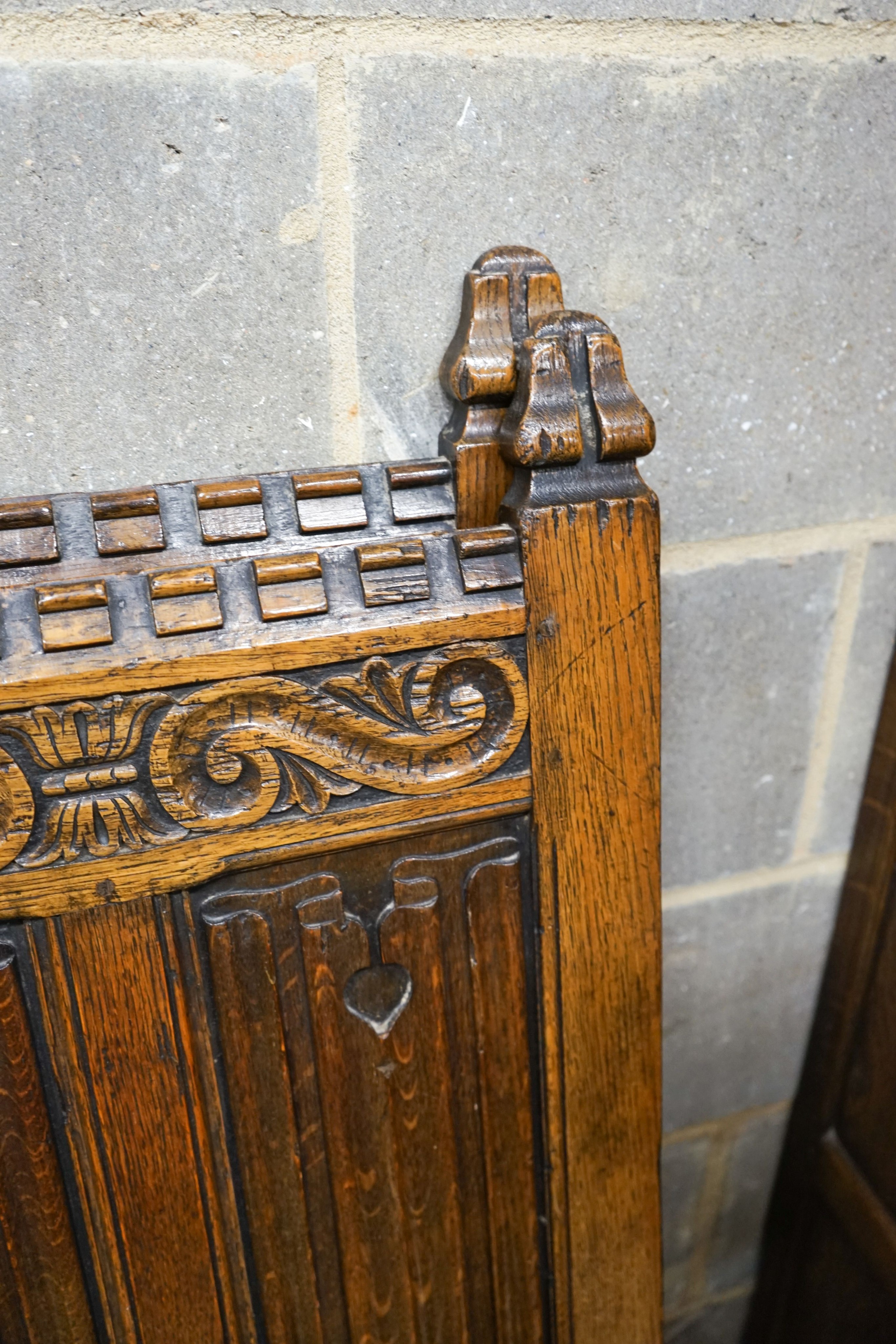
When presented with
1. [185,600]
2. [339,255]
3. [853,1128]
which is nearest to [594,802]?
[185,600]

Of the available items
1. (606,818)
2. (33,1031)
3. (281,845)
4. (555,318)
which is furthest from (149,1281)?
(555,318)

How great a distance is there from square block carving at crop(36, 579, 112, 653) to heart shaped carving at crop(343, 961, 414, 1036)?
25cm

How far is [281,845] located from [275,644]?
117 millimetres

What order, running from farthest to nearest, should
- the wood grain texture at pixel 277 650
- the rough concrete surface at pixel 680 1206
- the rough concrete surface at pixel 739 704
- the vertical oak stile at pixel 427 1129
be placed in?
the rough concrete surface at pixel 680 1206 < the rough concrete surface at pixel 739 704 < the vertical oak stile at pixel 427 1129 < the wood grain texture at pixel 277 650

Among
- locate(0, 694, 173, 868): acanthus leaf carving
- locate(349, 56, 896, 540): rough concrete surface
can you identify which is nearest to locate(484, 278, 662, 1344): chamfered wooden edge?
locate(349, 56, 896, 540): rough concrete surface

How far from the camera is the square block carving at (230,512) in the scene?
0.51m

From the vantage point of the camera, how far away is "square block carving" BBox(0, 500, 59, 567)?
0.49 meters

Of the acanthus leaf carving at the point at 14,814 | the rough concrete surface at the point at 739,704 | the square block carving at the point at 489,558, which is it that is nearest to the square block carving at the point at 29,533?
the acanthus leaf carving at the point at 14,814

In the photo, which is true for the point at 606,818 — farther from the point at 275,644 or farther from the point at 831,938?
the point at 831,938

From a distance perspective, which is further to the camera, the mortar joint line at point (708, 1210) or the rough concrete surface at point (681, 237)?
the mortar joint line at point (708, 1210)

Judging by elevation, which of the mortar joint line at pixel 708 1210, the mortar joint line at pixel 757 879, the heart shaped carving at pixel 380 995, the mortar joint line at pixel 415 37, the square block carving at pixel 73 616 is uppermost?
the mortar joint line at pixel 415 37

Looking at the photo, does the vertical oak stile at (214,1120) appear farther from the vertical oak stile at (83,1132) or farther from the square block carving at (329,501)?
the square block carving at (329,501)

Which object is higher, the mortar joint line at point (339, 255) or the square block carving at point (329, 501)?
the mortar joint line at point (339, 255)

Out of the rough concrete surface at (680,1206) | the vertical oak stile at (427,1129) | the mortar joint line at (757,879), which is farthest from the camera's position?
the rough concrete surface at (680,1206)
